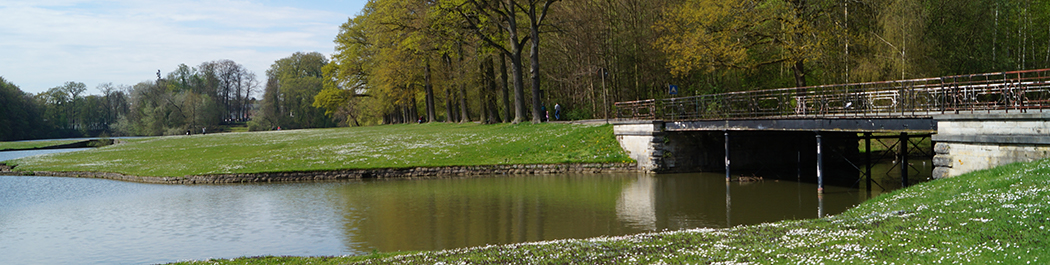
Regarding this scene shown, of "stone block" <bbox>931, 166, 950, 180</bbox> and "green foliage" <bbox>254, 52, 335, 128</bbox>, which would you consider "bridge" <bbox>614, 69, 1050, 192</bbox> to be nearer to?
"stone block" <bbox>931, 166, 950, 180</bbox>

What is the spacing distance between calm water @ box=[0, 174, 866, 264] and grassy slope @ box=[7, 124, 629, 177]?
3.09 meters

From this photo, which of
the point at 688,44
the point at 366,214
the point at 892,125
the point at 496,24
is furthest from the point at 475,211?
the point at 496,24

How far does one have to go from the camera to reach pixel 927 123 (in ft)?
55.4

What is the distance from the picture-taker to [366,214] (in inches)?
712

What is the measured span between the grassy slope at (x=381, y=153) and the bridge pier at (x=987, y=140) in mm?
13874

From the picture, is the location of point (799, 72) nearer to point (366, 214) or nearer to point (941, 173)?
point (941, 173)

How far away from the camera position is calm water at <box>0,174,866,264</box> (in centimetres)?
1405

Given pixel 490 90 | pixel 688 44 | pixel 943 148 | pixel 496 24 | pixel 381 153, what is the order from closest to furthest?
pixel 943 148 → pixel 381 153 → pixel 688 44 → pixel 496 24 → pixel 490 90

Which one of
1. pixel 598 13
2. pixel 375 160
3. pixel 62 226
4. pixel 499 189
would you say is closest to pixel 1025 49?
pixel 598 13

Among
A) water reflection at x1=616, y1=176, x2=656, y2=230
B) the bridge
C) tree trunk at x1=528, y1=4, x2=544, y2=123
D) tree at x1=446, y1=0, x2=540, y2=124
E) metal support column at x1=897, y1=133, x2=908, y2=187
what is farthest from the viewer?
tree at x1=446, y1=0, x2=540, y2=124

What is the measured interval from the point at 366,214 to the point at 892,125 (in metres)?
14.6

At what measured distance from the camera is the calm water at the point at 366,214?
14055 millimetres

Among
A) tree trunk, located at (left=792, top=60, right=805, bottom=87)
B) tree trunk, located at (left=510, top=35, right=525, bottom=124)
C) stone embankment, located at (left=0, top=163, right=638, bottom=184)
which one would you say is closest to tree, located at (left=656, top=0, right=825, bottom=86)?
tree trunk, located at (left=792, top=60, right=805, bottom=87)

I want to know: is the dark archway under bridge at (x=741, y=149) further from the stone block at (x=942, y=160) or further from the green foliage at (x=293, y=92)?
the green foliage at (x=293, y=92)
